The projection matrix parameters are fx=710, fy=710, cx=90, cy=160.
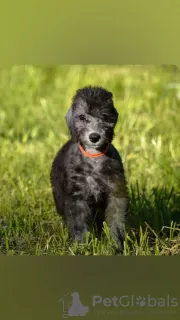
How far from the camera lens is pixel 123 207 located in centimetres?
459

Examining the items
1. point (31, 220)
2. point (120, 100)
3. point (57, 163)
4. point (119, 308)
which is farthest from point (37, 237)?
point (120, 100)

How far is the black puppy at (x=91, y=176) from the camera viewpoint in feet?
14.7

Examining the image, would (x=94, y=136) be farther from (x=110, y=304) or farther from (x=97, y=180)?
(x=110, y=304)

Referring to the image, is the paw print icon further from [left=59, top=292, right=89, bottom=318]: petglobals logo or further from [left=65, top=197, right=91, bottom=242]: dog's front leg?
[left=65, top=197, right=91, bottom=242]: dog's front leg

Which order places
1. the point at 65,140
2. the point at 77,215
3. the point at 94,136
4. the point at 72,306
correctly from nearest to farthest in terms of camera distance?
1. the point at 72,306
2. the point at 94,136
3. the point at 77,215
4. the point at 65,140

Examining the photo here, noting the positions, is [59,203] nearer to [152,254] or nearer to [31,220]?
[31,220]

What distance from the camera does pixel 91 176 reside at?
15.1ft

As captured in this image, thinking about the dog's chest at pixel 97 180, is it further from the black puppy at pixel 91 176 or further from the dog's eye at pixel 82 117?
the dog's eye at pixel 82 117

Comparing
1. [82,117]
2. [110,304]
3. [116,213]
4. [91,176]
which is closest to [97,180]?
[91,176]

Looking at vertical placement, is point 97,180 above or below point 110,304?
above

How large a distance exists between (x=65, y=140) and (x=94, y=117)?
3.02 feet

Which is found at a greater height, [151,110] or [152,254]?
[151,110]

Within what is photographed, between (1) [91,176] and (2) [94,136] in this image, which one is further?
(1) [91,176]

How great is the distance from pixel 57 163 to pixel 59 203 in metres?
0.28
